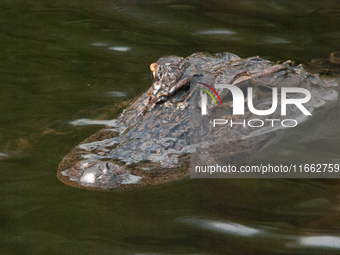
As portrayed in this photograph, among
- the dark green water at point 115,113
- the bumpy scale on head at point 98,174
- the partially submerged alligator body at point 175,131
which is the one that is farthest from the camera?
the partially submerged alligator body at point 175,131

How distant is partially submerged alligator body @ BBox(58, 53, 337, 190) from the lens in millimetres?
2816

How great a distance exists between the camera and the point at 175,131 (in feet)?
10.5

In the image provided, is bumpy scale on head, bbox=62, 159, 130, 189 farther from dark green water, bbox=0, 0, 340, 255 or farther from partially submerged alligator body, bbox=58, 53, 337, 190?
dark green water, bbox=0, 0, 340, 255

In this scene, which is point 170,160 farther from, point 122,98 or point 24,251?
point 122,98

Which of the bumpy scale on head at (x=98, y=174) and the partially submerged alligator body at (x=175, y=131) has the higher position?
the partially submerged alligator body at (x=175, y=131)

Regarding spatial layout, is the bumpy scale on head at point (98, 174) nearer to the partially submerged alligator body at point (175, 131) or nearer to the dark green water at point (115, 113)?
the partially submerged alligator body at point (175, 131)

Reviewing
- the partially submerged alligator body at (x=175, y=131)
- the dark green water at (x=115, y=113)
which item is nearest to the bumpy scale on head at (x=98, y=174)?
the partially submerged alligator body at (x=175, y=131)

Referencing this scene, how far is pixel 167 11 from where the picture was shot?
616 centimetres

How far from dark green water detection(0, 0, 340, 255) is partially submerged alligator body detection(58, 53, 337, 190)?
0.12m

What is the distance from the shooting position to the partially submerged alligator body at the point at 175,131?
2.82 metres

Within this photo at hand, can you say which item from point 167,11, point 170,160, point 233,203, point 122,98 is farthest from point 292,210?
point 167,11

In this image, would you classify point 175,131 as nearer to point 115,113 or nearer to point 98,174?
point 98,174

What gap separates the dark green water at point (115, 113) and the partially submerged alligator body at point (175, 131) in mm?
123

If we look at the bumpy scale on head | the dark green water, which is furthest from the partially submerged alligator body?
the dark green water
